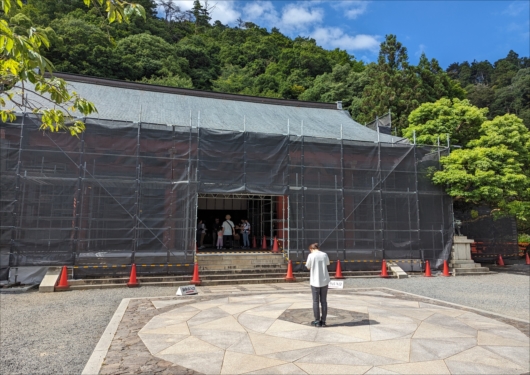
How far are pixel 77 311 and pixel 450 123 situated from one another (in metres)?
17.2

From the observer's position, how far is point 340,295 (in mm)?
9547

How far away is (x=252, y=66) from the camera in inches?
1970

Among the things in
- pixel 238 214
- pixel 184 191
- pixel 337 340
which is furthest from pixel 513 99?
pixel 337 340

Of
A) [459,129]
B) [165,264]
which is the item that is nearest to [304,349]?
[165,264]

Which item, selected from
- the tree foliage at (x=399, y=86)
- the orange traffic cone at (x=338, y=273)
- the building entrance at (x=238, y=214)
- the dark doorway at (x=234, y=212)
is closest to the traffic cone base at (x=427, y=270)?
the orange traffic cone at (x=338, y=273)

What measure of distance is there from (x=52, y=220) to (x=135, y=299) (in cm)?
432

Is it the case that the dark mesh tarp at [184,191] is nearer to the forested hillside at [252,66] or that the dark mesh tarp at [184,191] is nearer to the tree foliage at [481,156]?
the tree foliage at [481,156]

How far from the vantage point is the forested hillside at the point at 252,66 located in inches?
1345

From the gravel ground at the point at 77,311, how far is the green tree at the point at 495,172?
10.9ft

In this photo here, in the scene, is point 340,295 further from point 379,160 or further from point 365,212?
point 379,160

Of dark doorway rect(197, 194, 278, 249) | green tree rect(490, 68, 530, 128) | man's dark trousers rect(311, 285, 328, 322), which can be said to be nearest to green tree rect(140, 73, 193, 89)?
dark doorway rect(197, 194, 278, 249)

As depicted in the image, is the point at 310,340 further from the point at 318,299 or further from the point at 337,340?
the point at 318,299

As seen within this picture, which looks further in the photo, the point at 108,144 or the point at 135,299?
the point at 108,144

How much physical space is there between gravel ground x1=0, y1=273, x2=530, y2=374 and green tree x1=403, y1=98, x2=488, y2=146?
7.01 meters
